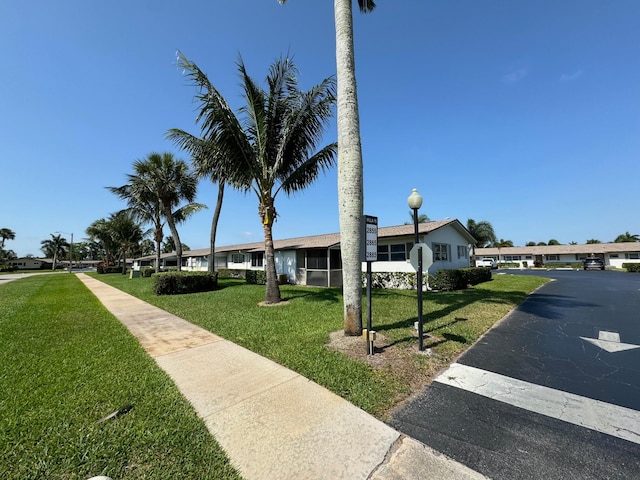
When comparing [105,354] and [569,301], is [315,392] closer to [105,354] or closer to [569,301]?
[105,354]

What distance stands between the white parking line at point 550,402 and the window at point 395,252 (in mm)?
12342

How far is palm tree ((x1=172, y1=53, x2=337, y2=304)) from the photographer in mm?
9961

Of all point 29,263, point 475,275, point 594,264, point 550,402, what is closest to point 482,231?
point 594,264

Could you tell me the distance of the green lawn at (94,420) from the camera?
2406 millimetres

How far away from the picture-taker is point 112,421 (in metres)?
3.07

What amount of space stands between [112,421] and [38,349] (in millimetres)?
4222

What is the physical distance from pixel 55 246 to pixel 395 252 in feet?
328

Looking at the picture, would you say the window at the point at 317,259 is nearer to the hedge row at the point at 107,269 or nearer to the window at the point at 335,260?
the window at the point at 335,260

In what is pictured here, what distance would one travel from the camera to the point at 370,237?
5.16 metres

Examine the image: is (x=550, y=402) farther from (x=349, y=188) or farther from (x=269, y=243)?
(x=269, y=243)

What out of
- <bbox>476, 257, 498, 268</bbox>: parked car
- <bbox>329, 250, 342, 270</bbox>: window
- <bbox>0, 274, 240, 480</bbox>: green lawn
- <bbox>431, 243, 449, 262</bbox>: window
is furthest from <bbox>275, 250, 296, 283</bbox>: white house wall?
<bbox>476, 257, 498, 268</bbox>: parked car

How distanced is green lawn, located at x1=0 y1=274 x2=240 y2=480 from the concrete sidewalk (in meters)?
0.23

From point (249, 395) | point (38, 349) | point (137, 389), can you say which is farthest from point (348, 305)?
point (38, 349)

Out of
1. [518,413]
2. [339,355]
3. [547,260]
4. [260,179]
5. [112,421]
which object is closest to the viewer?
[112,421]
